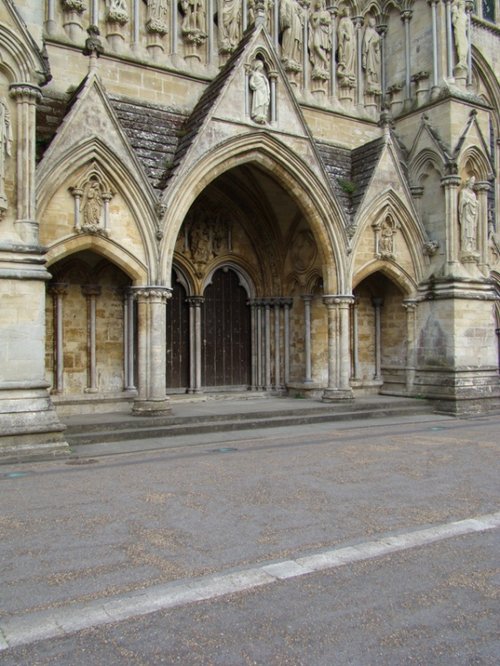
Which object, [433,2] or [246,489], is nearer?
[246,489]

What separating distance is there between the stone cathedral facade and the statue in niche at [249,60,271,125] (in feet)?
0.16

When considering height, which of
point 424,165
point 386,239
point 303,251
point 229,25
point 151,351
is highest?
point 229,25

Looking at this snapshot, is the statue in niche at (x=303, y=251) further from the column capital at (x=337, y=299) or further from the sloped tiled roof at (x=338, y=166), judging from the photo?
the column capital at (x=337, y=299)

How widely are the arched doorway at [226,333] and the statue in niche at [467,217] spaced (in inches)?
221

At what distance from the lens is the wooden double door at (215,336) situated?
49.9 feet

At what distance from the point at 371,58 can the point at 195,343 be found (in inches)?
362

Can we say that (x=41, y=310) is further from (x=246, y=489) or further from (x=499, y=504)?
(x=499, y=504)

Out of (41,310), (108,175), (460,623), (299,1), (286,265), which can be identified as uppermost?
(299,1)

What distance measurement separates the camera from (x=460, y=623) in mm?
3842

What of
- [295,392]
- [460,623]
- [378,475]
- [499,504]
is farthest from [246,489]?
[295,392]

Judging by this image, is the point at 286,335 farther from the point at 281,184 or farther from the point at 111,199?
the point at 111,199

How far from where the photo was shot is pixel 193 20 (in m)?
14.2

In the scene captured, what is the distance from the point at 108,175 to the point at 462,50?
10.2 metres

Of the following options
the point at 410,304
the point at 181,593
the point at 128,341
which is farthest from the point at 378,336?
the point at 181,593
